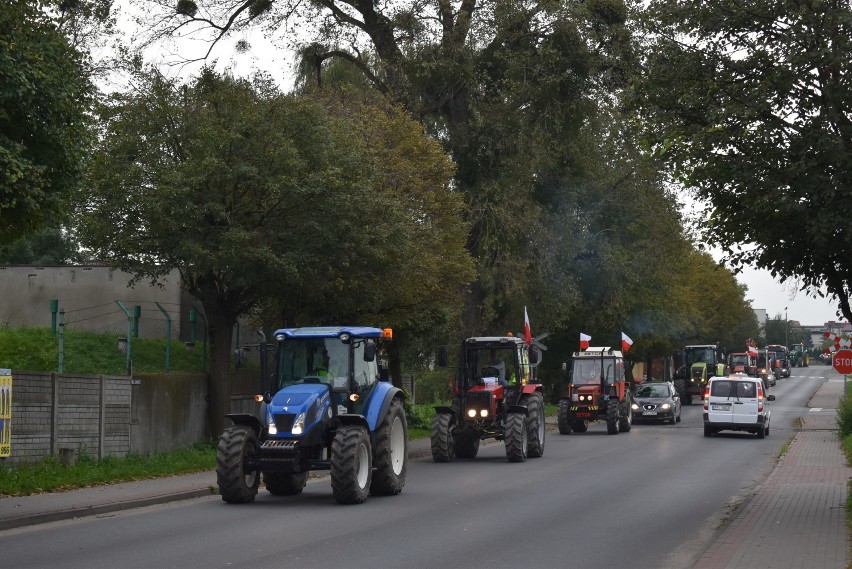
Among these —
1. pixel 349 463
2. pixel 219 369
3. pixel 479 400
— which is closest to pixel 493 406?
pixel 479 400

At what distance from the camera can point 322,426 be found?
16.6 m

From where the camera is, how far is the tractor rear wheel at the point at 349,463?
1598 cm

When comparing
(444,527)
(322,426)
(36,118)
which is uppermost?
(36,118)

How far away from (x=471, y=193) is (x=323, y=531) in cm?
2394

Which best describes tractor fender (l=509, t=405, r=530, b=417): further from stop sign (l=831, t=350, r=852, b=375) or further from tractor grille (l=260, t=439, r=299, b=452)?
tractor grille (l=260, t=439, r=299, b=452)

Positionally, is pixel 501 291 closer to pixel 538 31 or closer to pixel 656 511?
pixel 538 31

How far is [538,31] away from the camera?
3616 cm

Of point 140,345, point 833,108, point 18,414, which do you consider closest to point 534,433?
point 140,345

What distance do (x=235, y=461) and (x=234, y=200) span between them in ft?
26.6

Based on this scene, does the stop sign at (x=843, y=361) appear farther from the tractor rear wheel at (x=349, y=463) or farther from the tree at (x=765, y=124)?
the tractor rear wheel at (x=349, y=463)

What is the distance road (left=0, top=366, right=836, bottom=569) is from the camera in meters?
11.5

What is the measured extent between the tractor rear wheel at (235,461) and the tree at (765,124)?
7.26 meters

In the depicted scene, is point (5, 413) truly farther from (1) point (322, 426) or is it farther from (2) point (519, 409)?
(2) point (519, 409)

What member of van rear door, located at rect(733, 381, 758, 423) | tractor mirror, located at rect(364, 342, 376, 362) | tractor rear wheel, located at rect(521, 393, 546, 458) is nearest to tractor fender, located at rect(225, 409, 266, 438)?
tractor mirror, located at rect(364, 342, 376, 362)
